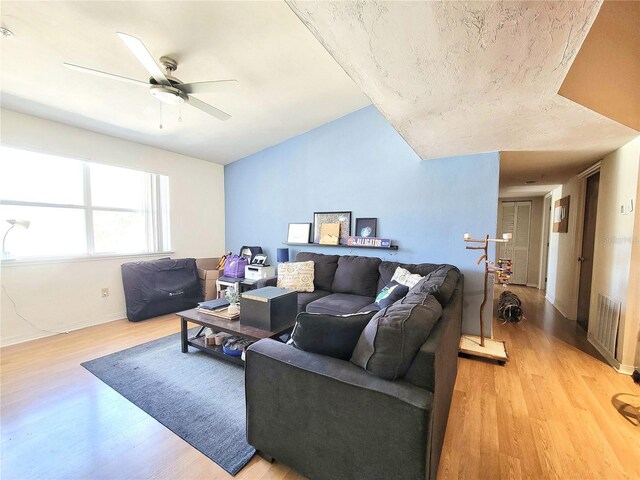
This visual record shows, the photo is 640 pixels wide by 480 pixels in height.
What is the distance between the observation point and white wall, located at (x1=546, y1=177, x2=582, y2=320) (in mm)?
3701

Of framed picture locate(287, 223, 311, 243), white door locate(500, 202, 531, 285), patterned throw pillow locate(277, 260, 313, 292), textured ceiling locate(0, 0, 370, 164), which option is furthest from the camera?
white door locate(500, 202, 531, 285)

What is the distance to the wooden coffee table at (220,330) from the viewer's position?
6.98ft

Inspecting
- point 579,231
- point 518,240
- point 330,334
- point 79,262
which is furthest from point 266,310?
point 518,240

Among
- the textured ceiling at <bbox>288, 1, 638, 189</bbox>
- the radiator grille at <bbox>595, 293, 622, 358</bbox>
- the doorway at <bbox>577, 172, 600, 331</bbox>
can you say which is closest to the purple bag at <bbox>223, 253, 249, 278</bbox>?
the textured ceiling at <bbox>288, 1, 638, 189</bbox>

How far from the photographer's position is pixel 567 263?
3926 mm

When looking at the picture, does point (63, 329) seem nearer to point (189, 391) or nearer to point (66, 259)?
point (66, 259)

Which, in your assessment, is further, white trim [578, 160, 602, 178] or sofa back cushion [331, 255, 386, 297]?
sofa back cushion [331, 255, 386, 297]

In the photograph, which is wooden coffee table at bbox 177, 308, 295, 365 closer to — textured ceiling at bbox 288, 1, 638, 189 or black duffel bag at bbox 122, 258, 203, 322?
black duffel bag at bbox 122, 258, 203, 322

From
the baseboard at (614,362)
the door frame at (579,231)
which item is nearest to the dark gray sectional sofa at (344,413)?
the baseboard at (614,362)

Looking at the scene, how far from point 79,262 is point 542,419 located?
15.9ft

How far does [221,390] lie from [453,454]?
1.62 meters

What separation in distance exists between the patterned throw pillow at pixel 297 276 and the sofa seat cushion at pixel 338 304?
1.26 feet

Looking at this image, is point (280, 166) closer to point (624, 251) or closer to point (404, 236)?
point (404, 236)

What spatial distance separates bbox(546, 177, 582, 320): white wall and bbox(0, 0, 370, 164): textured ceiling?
Answer: 3399mm
